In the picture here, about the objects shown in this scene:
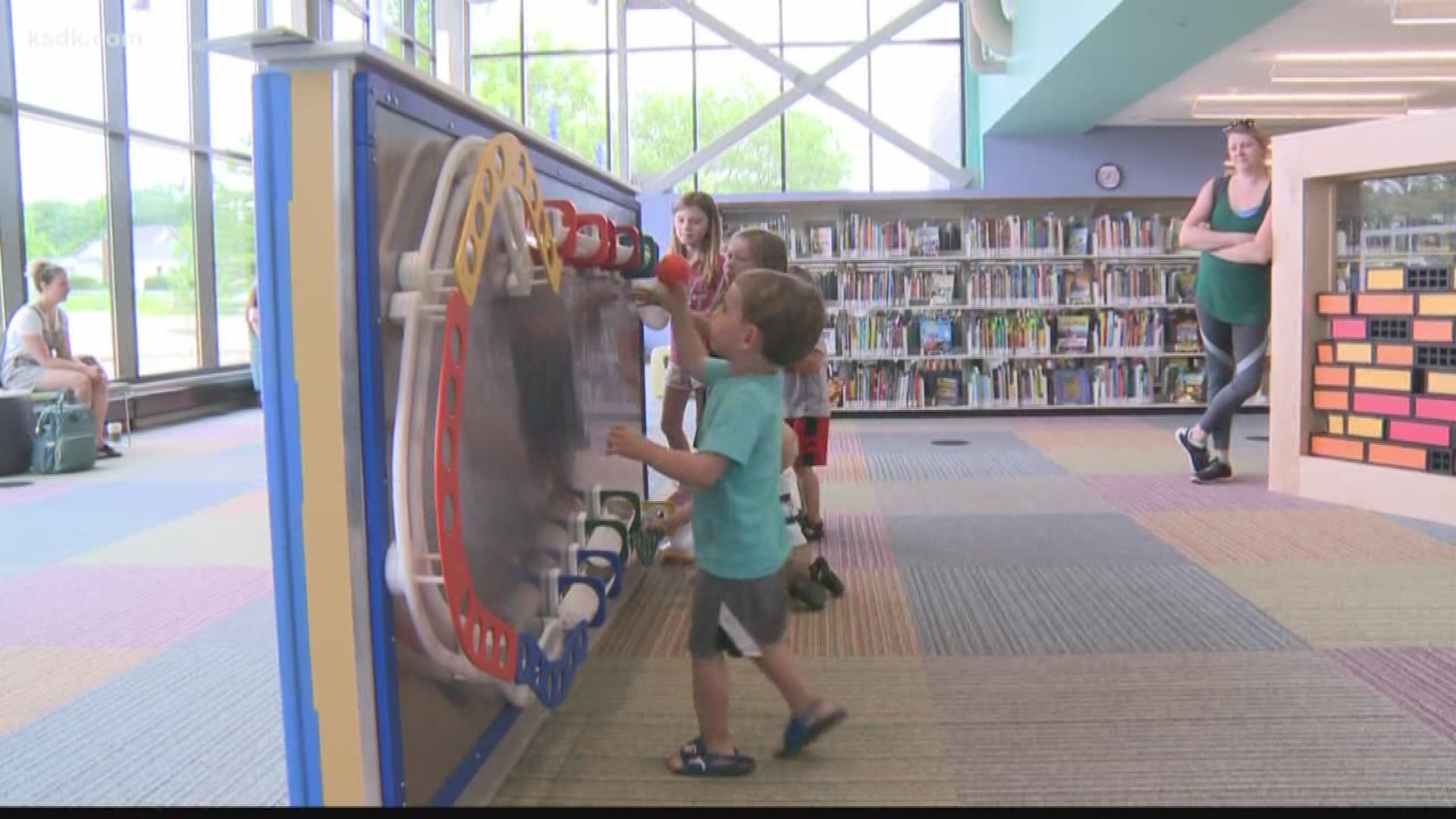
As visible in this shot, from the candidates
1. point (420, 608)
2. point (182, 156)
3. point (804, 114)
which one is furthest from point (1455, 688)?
point (804, 114)

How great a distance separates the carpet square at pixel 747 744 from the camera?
215 cm

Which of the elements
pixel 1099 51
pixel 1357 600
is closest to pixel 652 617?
pixel 1357 600

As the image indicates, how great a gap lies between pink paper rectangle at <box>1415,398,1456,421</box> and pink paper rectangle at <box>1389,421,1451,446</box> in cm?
3

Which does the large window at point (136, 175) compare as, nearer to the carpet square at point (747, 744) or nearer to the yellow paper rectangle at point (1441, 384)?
the carpet square at point (747, 744)

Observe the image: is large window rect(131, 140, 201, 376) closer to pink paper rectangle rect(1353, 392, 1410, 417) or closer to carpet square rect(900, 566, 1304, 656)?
carpet square rect(900, 566, 1304, 656)

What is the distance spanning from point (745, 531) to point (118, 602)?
239 centimetres

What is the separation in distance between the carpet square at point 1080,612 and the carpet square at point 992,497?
1.12 metres

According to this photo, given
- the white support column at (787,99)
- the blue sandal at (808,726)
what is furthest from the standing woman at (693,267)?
the white support column at (787,99)

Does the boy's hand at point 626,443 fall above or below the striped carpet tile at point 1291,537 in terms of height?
above

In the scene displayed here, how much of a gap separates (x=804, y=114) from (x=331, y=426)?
11.7 meters

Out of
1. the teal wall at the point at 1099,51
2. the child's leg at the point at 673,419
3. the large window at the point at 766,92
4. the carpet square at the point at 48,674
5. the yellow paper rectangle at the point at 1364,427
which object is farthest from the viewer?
the large window at the point at 766,92

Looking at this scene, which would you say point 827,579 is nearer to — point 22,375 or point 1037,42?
point 22,375

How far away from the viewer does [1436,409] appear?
4570 mm

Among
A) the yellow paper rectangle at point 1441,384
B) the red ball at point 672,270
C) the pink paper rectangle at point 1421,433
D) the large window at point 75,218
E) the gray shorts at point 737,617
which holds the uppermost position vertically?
the large window at point 75,218
